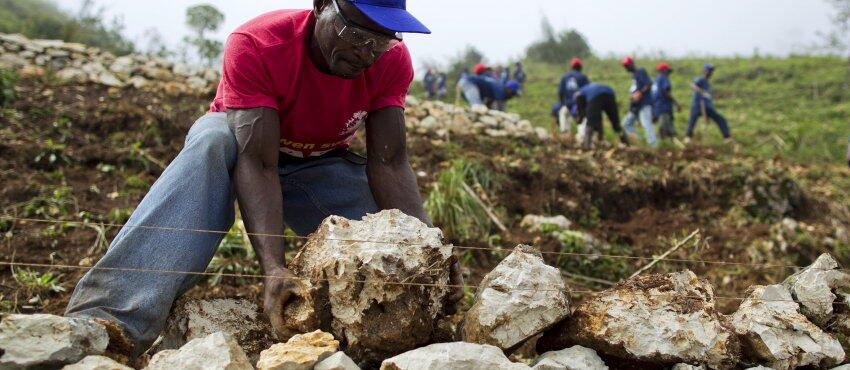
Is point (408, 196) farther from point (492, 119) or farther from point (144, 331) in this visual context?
point (492, 119)

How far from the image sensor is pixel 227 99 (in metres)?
2.37

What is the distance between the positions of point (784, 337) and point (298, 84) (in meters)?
1.77

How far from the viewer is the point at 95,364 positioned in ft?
5.45

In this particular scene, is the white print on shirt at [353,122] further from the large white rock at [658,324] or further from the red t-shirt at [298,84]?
the large white rock at [658,324]

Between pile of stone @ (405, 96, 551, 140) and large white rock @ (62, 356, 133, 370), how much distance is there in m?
6.20

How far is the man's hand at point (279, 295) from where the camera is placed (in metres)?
2.08

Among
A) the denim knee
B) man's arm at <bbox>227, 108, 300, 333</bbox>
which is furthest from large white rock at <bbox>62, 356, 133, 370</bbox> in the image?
the denim knee

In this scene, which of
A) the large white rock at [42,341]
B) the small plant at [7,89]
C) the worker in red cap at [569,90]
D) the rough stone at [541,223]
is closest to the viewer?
the large white rock at [42,341]

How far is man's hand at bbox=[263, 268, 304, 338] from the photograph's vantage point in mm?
2076

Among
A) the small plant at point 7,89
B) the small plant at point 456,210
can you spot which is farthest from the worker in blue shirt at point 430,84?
the small plant at point 456,210

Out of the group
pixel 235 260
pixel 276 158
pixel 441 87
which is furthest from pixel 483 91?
pixel 276 158

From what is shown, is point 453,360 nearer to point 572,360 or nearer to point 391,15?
point 572,360

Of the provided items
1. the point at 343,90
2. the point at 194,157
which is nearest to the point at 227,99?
the point at 194,157

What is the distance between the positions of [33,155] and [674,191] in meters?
5.85
